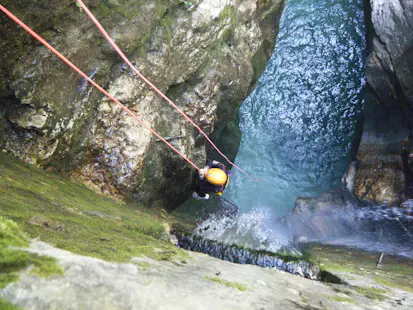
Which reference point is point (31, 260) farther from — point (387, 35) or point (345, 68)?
point (345, 68)

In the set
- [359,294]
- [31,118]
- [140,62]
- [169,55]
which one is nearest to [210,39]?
[169,55]

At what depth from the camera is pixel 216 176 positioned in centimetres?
589

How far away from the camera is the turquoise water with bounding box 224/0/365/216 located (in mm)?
11445

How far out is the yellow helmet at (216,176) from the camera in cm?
589

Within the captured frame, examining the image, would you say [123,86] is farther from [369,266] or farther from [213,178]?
[369,266]

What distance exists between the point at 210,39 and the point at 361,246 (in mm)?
6118

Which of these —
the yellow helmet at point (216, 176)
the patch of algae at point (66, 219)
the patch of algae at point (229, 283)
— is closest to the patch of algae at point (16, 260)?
the patch of algae at point (66, 219)

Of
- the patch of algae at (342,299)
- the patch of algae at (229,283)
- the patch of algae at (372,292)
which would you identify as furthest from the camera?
the patch of algae at (372,292)

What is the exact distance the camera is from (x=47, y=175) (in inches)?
164

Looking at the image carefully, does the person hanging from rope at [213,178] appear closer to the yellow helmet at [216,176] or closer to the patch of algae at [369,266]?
the yellow helmet at [216,176]

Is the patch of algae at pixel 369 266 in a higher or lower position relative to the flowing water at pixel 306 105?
lower

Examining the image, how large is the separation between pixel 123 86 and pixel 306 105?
28.8ft

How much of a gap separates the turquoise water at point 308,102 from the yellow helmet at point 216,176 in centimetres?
706

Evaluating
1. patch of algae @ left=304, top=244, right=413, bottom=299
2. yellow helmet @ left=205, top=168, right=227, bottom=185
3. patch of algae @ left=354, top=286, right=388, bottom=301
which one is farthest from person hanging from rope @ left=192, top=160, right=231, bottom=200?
patch of algae @ left=354, top=286, right=388, bottom=301
